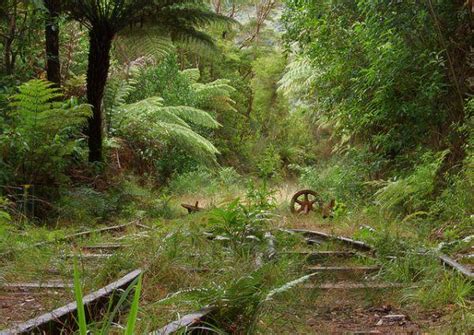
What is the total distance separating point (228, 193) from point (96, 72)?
2.82m

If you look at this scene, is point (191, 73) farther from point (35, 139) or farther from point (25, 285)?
point (25, 285)

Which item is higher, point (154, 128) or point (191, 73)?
point (191, 73)

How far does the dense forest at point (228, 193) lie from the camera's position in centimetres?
255

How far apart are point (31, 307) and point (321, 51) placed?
7.09m

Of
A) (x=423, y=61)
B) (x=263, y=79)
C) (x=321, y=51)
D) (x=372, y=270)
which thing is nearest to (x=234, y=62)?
(x=263, y=79)

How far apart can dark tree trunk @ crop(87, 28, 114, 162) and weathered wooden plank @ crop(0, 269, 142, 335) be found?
637 centimetres

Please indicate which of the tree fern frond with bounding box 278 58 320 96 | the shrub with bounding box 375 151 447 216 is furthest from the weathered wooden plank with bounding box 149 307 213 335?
the tree fern frond with bounding box 278 58 320 96

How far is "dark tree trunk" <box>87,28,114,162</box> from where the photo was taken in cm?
838

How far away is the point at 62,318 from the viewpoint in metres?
1.95

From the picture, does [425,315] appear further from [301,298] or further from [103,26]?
[103,26]

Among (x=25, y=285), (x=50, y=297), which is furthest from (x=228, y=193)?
(x=50, y=297)

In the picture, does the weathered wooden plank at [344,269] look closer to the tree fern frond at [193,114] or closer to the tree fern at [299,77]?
the tree fern frond at [193,114]

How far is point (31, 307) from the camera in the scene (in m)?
2.48

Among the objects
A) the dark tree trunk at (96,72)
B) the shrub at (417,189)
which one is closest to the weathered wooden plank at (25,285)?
the shrub at (417,189)
